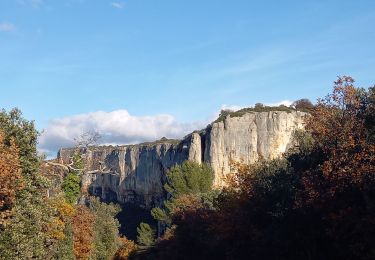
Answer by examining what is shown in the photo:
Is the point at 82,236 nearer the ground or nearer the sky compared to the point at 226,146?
nearer the ground

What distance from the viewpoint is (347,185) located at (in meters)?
22.9

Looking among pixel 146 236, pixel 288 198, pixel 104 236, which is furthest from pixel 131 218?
pixel 288 198

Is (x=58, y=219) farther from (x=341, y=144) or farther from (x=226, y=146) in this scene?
(x=226, y=146)

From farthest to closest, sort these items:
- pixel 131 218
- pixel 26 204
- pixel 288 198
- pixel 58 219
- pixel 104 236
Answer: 1. pixel 131 218
2. pixel 104 236
3. pixel 58 219
4. pixel 288 198
5. pixel 26 204

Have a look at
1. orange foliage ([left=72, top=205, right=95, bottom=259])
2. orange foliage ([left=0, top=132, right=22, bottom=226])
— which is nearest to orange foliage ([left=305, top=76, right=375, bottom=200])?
orange foliage ([left=0, top=132, right=22, bottom=226])

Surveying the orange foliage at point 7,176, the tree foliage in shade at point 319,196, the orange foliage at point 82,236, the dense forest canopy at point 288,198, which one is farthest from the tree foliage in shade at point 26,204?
the orange foliage at point 82,236

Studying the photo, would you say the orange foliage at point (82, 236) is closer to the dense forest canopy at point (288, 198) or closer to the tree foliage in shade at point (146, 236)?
the dense forest canopy at point (288, 198)

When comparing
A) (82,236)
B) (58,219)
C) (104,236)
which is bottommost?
(104,236)

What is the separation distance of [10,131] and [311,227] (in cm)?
1606

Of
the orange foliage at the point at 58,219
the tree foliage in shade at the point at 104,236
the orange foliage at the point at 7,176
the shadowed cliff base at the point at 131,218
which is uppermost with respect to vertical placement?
the orange foliage at the point at 7,176

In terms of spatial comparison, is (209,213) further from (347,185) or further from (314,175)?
(347,185)

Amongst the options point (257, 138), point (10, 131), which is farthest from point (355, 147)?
point (257, 138)

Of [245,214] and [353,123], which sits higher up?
[353,123]

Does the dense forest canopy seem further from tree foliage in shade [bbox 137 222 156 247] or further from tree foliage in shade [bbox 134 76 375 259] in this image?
tree foliage in shade [bbox 137 222 156 247]
